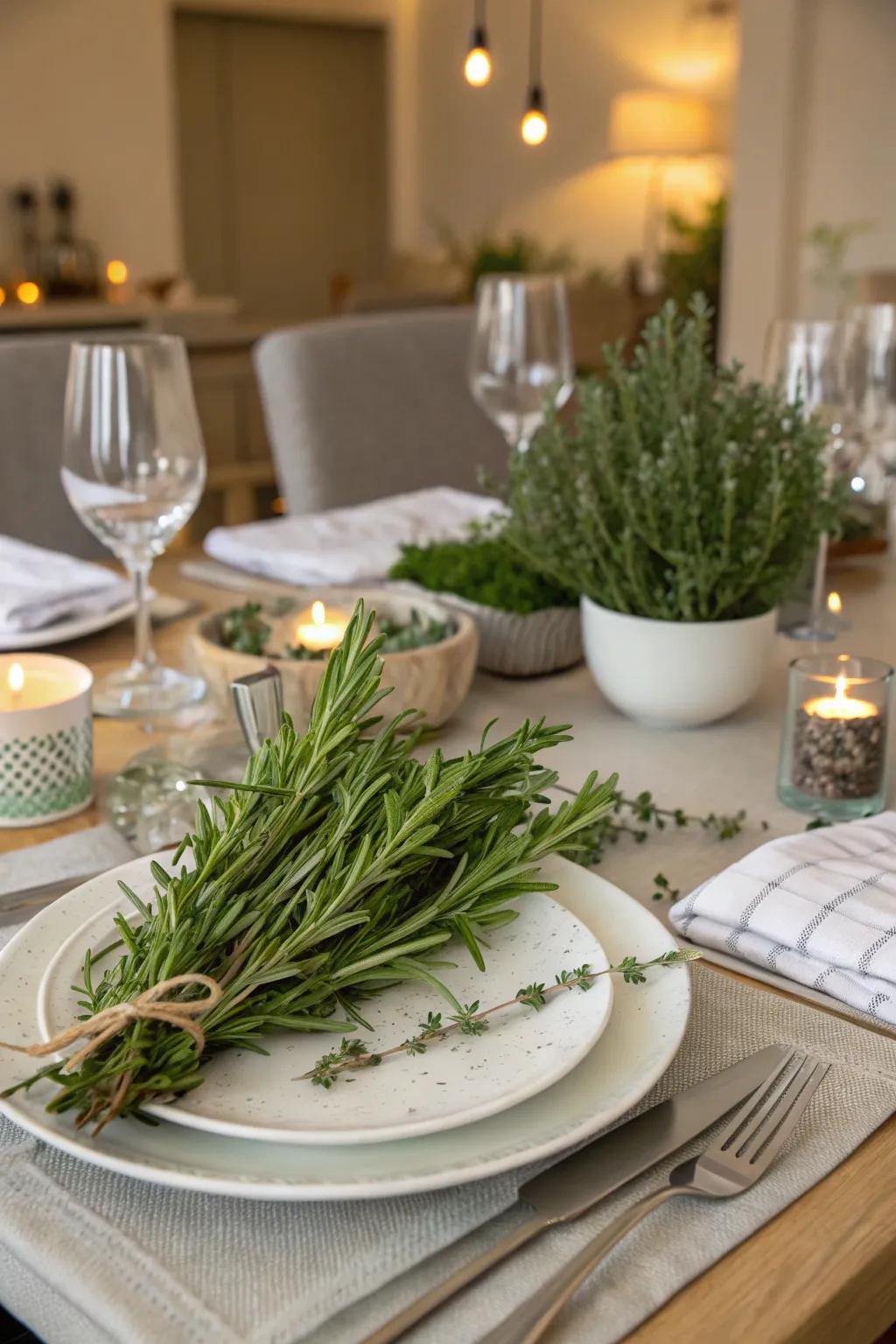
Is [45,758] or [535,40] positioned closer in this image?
[45,758]

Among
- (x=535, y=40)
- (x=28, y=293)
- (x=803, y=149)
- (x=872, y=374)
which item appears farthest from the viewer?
(x=535, y=40)

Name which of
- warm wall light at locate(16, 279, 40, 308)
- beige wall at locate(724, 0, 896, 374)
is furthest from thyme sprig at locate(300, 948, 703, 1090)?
warm wall light at locate(16, 279, 40, 308)

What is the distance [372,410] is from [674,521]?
1.00m

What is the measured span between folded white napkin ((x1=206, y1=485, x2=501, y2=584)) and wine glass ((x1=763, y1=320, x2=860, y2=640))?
0.94 ft

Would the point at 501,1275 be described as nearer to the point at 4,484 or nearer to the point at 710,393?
the point at 710,393

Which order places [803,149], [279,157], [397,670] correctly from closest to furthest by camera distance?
[397,670] < [803,149] < [279,157]

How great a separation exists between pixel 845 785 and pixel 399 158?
7.00 metres

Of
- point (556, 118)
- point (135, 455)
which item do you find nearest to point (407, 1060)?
point (135, 455)

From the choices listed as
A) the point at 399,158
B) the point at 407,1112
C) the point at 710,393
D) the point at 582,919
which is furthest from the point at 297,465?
the point at 399,158

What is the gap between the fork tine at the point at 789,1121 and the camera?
0.54 meters

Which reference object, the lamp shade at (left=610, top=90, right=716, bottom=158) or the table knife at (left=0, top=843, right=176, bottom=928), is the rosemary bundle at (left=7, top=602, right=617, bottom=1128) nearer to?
the table knife at (left=0, top=843, right=176, bottom=928)

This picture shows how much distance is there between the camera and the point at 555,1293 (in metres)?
0.46

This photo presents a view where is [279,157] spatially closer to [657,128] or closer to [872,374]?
[657,128]

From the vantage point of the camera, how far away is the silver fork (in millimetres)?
455
